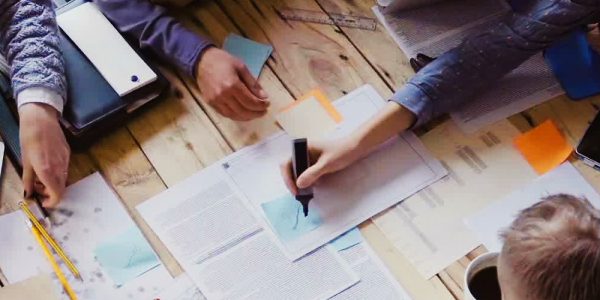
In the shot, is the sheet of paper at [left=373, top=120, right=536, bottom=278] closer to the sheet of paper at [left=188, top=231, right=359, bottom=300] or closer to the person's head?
the sheet of paper at [left=188, top=231, right=359, bottom=300]

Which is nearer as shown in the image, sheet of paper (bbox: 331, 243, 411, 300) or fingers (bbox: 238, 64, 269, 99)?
sheet of paper (bbox: 331, 243, 411, 300)

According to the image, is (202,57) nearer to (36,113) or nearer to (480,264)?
(36,113)

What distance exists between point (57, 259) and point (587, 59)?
0.91m

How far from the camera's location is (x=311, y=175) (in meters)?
1.20

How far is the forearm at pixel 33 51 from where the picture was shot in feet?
4.07

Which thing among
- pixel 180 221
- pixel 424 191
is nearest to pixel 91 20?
pixel 180 221

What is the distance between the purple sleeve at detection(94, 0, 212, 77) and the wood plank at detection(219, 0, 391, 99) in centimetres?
12

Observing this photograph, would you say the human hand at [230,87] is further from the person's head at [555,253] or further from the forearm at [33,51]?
the person's head at [555,253]

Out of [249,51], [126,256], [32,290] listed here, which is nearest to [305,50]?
[249,51]

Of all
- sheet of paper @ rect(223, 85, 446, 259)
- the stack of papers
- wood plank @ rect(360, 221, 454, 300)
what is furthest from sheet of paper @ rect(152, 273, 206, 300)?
wood plank @ rect(360, 221, 454, 300)

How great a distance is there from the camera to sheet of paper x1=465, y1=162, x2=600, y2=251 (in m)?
1.21

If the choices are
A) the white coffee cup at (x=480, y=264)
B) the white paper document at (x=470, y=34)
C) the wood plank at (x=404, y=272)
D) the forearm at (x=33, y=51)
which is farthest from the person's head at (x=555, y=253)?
the forearm at (x=33, y=51)

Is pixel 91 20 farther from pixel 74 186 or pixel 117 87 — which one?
pixel 74 186

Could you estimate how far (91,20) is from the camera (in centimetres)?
136
